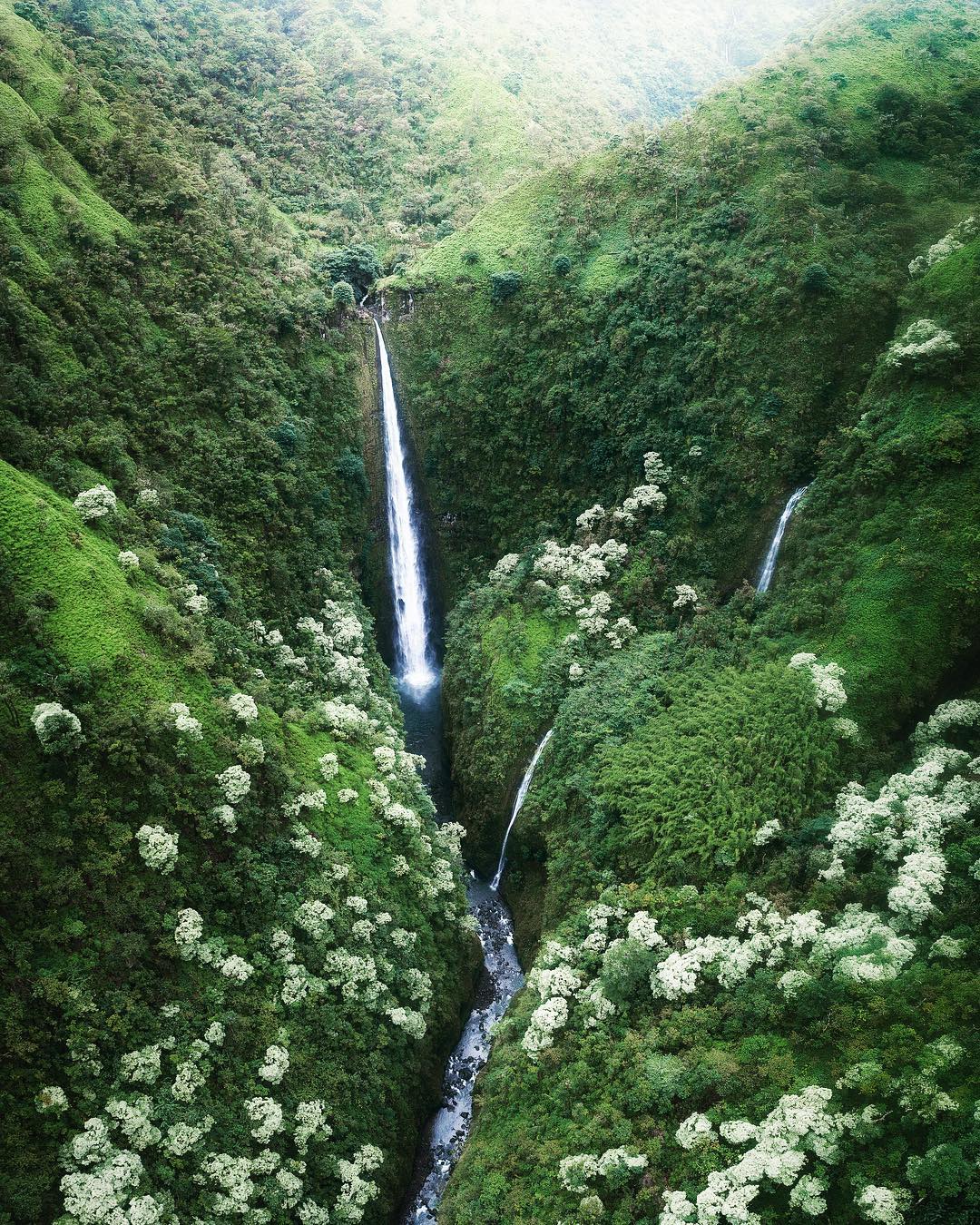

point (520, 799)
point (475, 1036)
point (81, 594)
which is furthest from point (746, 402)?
point (475, 1036)

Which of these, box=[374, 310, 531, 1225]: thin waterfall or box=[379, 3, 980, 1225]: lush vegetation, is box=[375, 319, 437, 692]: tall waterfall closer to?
box=[374, 310, 531, 1225]: thin waterfall

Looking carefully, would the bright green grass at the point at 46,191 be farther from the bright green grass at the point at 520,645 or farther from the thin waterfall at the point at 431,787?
the bright green grass at the point at 520,645

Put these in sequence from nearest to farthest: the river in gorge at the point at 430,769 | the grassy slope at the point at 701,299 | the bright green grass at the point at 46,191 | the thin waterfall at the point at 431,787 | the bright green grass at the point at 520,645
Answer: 1. the thin waterfall at the point at 431,787
2. the river in gorge at the point at 430,769
3. the bright green grass at the point at 46,191
4. the grassy slope at the point at 701,299
5. the bright green grass at the point at 520,645

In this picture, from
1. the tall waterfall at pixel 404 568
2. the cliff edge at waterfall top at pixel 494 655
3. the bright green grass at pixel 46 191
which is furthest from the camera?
the tall waterfall at pixel 404 568

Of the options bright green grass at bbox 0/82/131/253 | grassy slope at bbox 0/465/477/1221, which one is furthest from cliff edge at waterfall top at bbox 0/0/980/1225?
bright green grass at bbox 0/82/131/253

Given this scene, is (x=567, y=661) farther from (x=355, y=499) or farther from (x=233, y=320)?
(x=233, y=320)

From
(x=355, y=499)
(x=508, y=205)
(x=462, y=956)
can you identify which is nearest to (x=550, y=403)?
(x=355, y=499)

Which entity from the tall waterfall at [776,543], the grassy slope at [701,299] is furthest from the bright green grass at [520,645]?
the tall waterfall at [776,543]

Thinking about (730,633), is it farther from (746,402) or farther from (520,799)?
(746,402)
